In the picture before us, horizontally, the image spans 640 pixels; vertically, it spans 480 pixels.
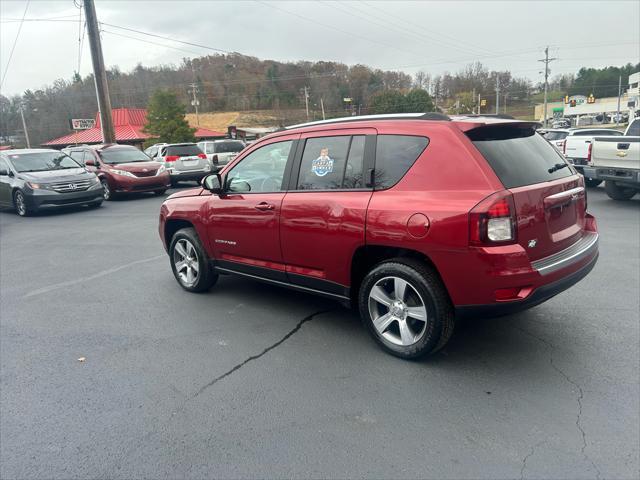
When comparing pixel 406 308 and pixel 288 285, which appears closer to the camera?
pixel 406 308

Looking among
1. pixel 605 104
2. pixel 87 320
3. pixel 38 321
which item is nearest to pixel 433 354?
pixel 87 320

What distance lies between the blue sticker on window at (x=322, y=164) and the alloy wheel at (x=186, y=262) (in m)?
1.96

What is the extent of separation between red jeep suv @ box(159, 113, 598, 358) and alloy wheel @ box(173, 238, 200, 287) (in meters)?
1.09

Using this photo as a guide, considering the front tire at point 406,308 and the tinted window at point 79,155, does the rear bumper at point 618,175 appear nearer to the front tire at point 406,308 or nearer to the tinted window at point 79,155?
the front tire at point 406,308

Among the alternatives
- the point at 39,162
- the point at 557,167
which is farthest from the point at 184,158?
the point at 557,167

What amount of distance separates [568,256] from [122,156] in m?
15.4

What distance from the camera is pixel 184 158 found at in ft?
59.3

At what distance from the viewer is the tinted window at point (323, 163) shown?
4.02m

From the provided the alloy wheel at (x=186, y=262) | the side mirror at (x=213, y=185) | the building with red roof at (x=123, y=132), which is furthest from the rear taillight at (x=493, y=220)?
the building with red roof at (x=123, y=132)

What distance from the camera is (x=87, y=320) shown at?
498cm

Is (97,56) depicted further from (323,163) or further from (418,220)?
(418,220)

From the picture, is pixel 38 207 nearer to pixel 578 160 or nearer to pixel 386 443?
pixel 386 443

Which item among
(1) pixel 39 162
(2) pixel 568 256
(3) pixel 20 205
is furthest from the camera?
(1) pixel 39 162

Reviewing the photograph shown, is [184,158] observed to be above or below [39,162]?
below
